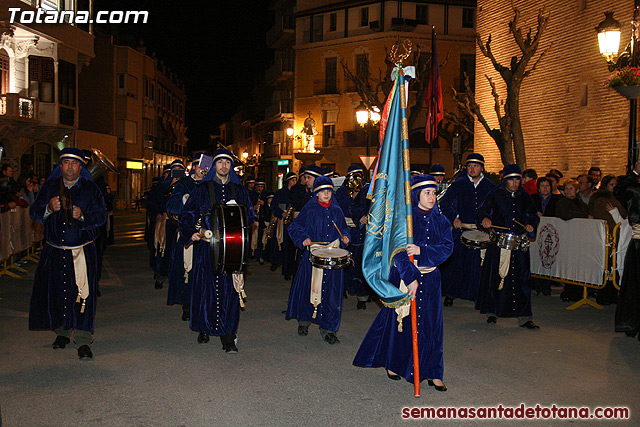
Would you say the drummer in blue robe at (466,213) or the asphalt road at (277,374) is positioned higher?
the drummer in blue robe at (466,213)

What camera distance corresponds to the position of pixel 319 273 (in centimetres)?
803

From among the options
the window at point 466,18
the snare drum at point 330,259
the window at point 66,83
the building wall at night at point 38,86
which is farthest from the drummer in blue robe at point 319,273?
the window at point 466,18

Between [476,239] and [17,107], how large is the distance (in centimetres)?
2359

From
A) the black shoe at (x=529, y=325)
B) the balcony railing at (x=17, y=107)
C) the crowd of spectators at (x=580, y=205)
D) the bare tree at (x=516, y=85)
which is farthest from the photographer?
the balcony railing at (x=17, y=107)

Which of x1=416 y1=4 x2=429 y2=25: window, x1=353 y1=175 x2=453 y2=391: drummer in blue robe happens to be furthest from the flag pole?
x1=416 y1=4 x2=429 y2=25: window

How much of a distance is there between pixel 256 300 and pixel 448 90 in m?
34.3

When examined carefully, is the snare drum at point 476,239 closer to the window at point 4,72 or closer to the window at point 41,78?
the window at point 4,72

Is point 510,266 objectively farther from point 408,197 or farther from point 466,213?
point 408,197

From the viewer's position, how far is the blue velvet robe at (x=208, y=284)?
289 inches

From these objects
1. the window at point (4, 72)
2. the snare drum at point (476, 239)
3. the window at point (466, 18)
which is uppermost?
the window at point (466, 18)

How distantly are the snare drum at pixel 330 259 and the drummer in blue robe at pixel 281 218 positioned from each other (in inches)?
191

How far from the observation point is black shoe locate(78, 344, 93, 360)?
673 centimetres

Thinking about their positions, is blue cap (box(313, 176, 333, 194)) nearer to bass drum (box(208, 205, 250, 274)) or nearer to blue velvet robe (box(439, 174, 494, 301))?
bass drum (box(208, 205, 250, 274))

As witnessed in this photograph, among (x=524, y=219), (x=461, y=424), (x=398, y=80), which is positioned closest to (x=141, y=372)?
(x=461, y=424)
